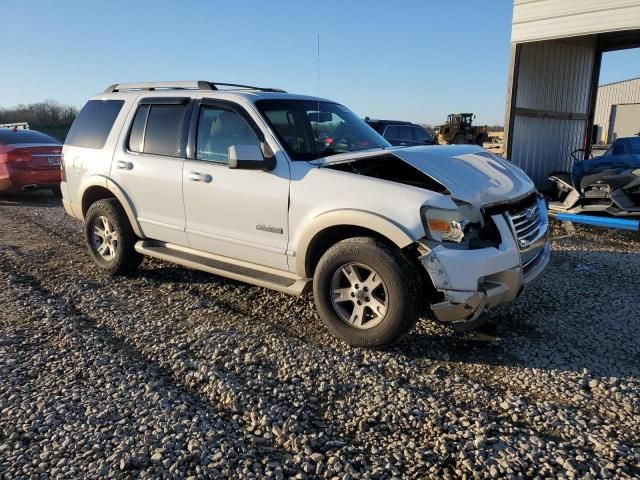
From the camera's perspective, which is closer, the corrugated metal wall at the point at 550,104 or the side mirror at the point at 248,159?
the side mirror at the point at 248,159

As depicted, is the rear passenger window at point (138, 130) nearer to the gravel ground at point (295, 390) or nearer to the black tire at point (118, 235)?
the black tire at point (118, 235)

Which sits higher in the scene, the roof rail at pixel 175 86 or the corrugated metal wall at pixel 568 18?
the corrugated metal wall at pixel 568 18

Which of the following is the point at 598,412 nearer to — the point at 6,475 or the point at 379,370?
the point at 379,370

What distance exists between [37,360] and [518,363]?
3.48 meters

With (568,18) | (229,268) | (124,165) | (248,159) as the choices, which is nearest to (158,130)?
(124,165)

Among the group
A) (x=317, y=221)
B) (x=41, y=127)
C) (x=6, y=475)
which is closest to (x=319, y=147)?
(x=317, y=221)

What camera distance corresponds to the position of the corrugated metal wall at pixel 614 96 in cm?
4462

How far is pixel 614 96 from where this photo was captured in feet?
151

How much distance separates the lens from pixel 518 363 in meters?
3.64

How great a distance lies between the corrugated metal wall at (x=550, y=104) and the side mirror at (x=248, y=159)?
6775 millimetres

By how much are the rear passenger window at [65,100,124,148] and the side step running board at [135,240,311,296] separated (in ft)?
4.36

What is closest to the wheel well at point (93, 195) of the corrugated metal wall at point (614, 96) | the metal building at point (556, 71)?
the metal building at point (556, 71)

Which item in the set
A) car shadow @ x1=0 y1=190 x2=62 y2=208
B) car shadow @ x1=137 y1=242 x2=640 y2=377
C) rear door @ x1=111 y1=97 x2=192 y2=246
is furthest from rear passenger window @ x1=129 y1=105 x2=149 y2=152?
car shadow @ x1=0 y1=190 x2=62 y2=208

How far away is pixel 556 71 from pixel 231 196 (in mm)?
8803
